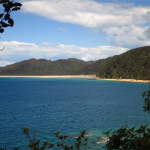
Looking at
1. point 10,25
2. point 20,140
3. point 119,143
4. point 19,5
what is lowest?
point 20,140

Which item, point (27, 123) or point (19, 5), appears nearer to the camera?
point (19, 5)

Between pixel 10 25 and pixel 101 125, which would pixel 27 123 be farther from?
pixel 10 25

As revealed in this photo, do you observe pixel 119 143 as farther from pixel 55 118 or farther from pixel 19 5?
pixel 55 118

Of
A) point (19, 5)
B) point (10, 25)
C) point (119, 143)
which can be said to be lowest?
point (119, 143)

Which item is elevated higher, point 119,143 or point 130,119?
point 119,143

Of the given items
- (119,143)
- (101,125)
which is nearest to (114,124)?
(101,125)

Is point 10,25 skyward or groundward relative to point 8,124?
skyward

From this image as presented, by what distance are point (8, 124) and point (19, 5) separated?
32.8 meters

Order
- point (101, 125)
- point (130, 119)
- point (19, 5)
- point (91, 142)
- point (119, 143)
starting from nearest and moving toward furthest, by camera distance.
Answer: point (19, 5) → point (119, 143) → point (91, 142) → point (101, 125) → point (130, 119)

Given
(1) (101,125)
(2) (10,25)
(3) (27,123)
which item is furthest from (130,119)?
(2) (10,25)

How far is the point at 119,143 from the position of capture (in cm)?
966

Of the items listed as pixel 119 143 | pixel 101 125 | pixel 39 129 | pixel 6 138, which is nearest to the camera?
pixel 119 143

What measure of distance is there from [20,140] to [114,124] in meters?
17.4

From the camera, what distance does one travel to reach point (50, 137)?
27.1 m
